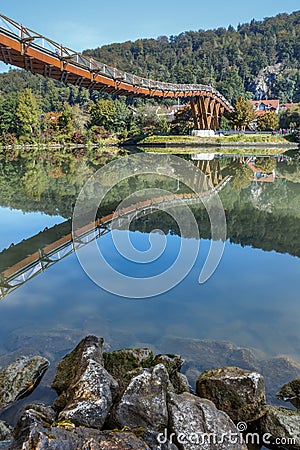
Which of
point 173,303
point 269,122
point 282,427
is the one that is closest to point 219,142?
point 269,122

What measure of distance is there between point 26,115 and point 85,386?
55958 mm

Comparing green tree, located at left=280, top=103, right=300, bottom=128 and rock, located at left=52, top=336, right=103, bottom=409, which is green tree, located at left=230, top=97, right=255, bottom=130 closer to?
green tree, located at left=280, top=103, right=300, bottom=128

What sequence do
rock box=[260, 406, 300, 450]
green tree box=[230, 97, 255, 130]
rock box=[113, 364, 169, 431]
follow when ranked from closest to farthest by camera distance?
rock box=[113, 364, 169, 431]
rock box=[260, 406, 300, 450]
green tree box=[230, 97, 255, 130]

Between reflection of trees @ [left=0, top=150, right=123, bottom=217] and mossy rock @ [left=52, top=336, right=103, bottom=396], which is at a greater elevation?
reflection of trees @ [left=0, top=150, right=123, bottom=217]

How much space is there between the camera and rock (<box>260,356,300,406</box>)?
13.6ft

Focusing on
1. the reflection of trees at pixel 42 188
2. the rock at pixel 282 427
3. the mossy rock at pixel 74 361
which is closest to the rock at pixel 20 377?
the mossy rock at pixel 74 361

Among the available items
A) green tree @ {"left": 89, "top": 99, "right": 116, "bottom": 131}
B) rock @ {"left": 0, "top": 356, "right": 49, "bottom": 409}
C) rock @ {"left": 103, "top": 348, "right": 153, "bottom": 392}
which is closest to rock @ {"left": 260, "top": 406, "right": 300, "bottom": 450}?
rock @ {"left": 103, "top": 348, "right": 153, "bottom": 392}

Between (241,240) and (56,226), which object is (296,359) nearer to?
(241,240)

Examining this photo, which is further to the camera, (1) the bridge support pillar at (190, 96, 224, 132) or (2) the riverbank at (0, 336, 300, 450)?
(1) the bridge support pillar at (190, 96, 224, 132)

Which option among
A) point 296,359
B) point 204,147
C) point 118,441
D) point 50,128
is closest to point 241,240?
point 296,359

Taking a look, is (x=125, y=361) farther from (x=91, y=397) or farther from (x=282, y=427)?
(x=282, y=427)

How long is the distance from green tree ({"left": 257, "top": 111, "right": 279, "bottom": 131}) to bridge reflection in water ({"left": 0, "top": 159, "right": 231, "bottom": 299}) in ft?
146

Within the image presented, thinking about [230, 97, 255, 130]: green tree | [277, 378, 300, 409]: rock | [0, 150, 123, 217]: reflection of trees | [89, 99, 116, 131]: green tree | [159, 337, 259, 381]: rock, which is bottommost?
[277, 378, 300, 409]: rock

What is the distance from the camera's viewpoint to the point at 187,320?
5.66 m
